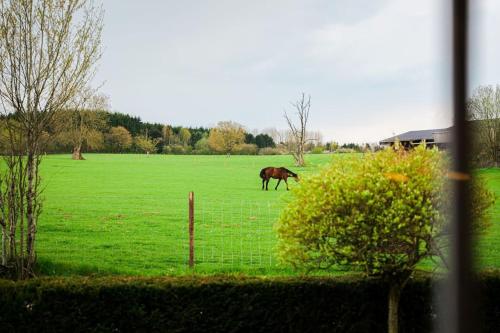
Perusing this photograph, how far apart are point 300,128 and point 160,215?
4035mm

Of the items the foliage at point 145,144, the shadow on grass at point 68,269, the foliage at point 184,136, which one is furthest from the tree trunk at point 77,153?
the shadow on grass at point 68,269

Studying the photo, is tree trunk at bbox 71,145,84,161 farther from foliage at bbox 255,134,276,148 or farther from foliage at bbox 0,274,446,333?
foliage at bbox 0,274,446,333

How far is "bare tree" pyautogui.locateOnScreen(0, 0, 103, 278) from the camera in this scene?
512cm

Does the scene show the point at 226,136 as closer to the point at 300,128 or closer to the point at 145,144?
the point at 300,128

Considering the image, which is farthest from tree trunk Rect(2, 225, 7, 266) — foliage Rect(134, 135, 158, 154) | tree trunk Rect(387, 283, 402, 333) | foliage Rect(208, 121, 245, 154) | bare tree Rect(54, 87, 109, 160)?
foliage Rect(134, 135, 158, 154)

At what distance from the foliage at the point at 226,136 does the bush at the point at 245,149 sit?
0.09 m

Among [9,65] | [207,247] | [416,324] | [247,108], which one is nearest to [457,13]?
[416,324]

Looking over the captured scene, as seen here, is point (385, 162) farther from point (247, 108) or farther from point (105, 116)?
point (105, 116)

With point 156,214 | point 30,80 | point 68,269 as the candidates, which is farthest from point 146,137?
point 30,80

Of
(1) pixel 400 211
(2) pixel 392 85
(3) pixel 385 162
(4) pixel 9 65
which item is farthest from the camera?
(2) pixel 392 85

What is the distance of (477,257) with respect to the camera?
3.10ft

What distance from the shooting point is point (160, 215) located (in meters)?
9.18

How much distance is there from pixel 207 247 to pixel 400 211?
13.2 feet

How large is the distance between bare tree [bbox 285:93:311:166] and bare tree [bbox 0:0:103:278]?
6.01 m
